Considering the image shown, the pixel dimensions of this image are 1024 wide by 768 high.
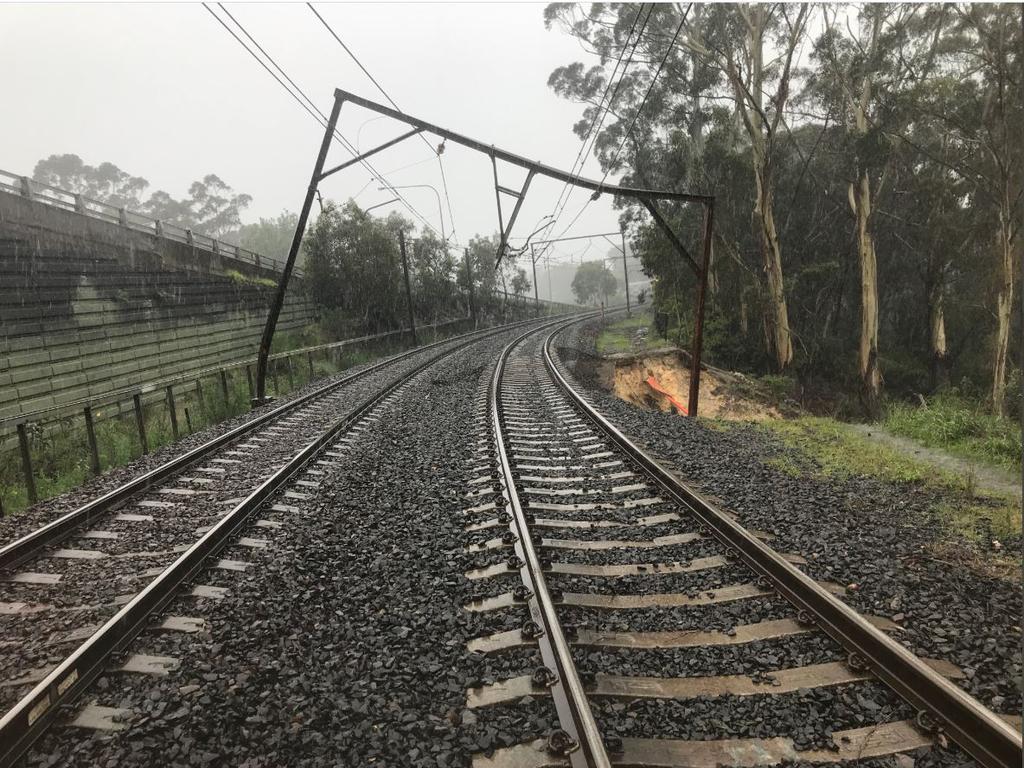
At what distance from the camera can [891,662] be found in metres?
2.85

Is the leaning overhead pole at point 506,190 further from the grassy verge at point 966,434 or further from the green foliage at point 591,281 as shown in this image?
the green foliage at point 591,281

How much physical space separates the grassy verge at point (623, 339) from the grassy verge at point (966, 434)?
44.8ft

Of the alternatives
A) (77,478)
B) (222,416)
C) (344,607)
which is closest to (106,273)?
(222,416)

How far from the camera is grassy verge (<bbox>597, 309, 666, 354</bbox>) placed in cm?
2632

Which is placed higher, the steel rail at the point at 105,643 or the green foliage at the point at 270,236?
the green foliage at the point at 270,236

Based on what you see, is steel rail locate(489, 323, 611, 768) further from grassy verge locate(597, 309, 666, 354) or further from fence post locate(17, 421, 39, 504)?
grassy verge locate(597, 309, 666, 354)

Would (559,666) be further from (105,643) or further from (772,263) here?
(772,263)

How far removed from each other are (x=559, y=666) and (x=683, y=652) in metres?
0.75

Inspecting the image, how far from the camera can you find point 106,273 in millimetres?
16125

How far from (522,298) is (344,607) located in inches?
2097

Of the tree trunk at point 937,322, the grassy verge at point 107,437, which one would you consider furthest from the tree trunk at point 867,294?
the grassy verge at point 107,437

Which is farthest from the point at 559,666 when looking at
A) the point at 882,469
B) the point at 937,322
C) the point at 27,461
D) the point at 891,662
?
the point at 937,322

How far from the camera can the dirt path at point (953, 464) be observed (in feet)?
20.5

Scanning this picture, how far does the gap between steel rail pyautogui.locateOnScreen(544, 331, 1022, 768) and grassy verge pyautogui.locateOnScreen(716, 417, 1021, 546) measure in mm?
2017
